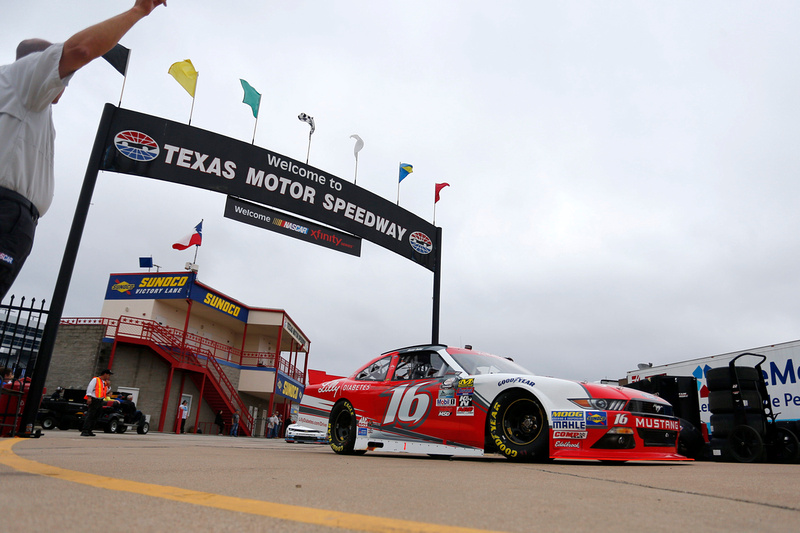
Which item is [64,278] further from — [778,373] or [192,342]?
[192,342]

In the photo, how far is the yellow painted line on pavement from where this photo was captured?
5.49 feet

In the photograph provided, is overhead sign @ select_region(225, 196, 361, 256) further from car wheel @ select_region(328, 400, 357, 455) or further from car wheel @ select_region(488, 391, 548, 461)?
car wheel @ select_region(488, 391, 548, 461)

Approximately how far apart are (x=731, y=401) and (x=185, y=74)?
1248 cm

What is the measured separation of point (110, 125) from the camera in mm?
9734

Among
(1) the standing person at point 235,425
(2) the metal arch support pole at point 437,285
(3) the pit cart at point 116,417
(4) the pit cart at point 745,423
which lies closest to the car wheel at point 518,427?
(4) the pit cart at point 745,423

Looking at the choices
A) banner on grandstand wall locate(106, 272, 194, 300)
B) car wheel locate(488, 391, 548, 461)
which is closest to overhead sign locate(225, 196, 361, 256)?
car wheel locate(488, 391, 548, 461)

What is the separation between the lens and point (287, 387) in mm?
35719

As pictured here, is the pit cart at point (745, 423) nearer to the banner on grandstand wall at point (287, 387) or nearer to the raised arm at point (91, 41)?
the raised arm at point (91, 41)

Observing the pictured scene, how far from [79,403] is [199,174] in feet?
33.2

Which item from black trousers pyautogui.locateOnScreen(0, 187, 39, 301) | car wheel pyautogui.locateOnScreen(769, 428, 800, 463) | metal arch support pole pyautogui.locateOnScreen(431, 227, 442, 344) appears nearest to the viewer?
black trousers pyautogui.locateOnScreen(0, 187, 39, 301)

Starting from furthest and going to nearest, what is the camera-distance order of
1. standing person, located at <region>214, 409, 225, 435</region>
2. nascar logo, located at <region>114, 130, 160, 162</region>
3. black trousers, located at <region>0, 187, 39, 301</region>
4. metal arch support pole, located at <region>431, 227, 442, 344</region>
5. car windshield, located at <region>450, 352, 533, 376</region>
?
standing person, located at <region>214, 409, 225, 435</region> < metal arch support pole, located at <region>431, 227, 442, 344</region> < nascar logo, located at <region>114, 130, 160, 162</region> < car windshield, located at <region>450, 352, 533, 376</region> < black trousers, located at <region>0, 187, 39, 301</region>

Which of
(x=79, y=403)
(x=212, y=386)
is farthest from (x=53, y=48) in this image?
(x=212, y=386)

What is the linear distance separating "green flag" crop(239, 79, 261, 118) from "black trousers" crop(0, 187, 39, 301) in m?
11.2

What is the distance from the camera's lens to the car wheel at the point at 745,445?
25.4 feet
